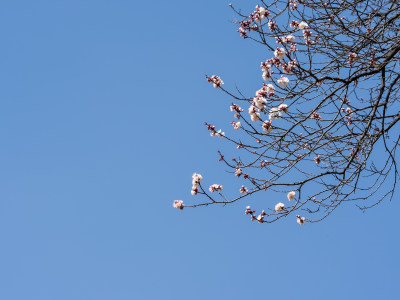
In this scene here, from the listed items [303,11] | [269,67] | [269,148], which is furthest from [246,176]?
[303,11]

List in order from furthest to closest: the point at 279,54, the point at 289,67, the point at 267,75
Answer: the point at 267,75, the point at 279,54, the point at 289,67

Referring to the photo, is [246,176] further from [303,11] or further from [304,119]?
[303,11]

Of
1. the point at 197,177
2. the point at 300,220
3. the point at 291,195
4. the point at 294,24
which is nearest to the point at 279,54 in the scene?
the point at 294,24

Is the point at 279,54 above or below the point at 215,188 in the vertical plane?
above

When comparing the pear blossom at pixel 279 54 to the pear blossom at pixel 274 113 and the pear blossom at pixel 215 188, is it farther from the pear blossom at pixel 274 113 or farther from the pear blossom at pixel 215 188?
the pear blossom at pixel 215 188

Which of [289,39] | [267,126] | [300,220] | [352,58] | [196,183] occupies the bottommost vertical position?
[300,220]

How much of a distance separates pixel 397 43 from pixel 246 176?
6.91 ft

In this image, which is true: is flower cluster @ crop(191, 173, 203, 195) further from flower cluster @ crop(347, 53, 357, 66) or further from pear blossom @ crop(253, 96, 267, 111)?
flower cluster @ crop(347, 53, 357, 66)

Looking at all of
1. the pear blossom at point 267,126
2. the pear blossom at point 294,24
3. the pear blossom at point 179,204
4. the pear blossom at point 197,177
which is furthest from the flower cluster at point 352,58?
the pear blossom at point 179,204

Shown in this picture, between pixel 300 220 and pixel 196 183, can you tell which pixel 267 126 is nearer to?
pixel 196 183

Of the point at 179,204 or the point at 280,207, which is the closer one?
the point at 280,207

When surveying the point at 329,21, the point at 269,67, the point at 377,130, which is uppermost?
the point at 329,21

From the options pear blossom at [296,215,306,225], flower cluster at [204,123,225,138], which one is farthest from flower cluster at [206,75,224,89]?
pear blossom at [296,215,306,225]

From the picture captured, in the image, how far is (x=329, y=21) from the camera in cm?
542
